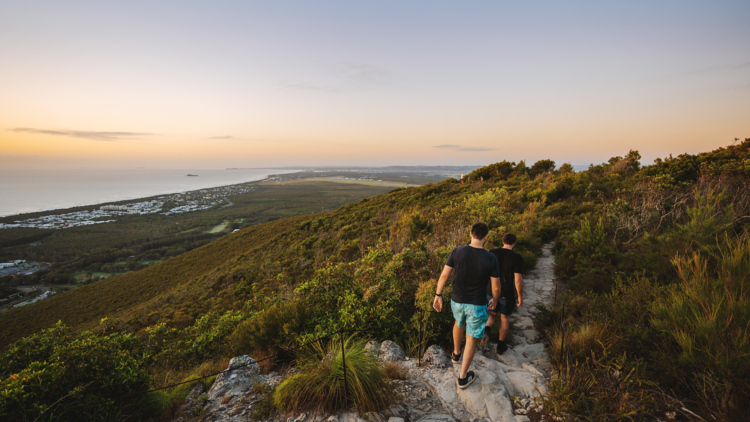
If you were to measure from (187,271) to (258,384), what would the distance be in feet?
106

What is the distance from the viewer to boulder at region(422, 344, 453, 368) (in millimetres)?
3549

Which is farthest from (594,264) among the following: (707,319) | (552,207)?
(552,207)

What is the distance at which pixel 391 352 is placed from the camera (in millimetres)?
3848

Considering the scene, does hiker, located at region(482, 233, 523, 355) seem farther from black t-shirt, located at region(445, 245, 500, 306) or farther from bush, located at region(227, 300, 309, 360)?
bush, located at region(227, 300, 309, 360)

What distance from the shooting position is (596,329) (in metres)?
3.27

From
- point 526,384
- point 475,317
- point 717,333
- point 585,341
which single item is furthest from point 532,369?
point 717,333

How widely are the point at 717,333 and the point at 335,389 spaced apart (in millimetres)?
3675

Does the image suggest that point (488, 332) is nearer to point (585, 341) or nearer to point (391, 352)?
point (585, 341)

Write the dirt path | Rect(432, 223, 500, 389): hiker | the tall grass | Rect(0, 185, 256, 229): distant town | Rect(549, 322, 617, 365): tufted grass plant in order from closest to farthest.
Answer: the tall grass → Rect(432, 223, 500, 389): hiker → Rect(549, 322, 617, 365): tufted grass plant → the dirt path → Rect(0, 185, 256, 229): distant town

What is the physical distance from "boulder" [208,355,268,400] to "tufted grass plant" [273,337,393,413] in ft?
3.23

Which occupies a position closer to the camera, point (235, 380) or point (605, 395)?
point (605, 395)

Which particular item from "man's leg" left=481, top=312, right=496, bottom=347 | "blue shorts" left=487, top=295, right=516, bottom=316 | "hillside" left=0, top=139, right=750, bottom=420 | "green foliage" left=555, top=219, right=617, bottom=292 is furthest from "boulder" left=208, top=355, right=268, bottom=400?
"green foliage" left=555, top=219, right=617, bottom=292

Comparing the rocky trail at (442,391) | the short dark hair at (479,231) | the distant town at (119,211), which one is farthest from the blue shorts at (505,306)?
the distant town at (119,211)

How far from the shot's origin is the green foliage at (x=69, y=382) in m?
2.53
